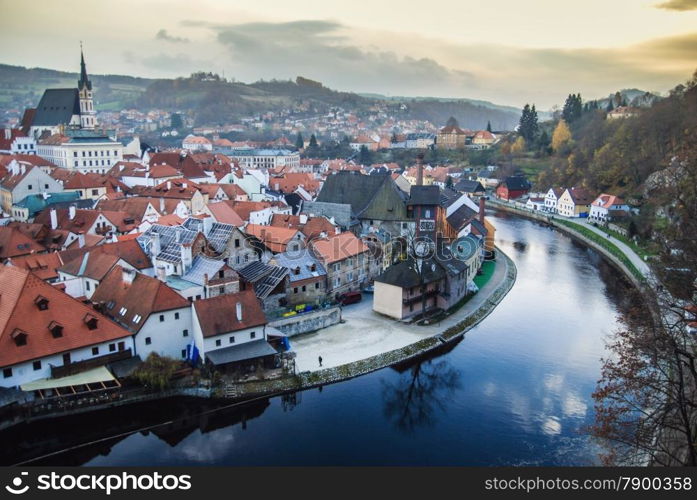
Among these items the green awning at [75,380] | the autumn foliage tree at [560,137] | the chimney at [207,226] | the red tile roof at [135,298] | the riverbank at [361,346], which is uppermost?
the autumn foliage tree at [560,137]

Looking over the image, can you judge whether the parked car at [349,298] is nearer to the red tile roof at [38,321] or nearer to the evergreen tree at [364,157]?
the red tile roof at [38,321]

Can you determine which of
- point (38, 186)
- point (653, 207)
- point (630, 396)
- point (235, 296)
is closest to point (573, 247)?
point (653, 207)

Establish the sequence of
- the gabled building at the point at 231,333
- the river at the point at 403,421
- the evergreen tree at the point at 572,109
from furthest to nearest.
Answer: the evergreen tree at the point at 572,109 < the gabled building at the point at 231,333 < the river at the point at 403,421

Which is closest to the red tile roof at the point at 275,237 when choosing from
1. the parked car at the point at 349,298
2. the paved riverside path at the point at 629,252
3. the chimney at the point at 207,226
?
the chimney at the point at 207,226

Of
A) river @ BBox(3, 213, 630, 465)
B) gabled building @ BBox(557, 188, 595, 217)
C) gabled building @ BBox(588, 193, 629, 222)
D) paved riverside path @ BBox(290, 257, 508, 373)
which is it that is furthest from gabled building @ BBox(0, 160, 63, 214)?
gabled building @ BBox(557, 188, 595, 217)

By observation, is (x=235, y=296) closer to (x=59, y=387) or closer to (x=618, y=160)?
(x=59, y=387)

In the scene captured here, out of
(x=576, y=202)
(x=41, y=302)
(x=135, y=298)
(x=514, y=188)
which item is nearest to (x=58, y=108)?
(x=514, y=188)

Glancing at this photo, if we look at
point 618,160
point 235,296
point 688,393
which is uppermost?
point 618,160
